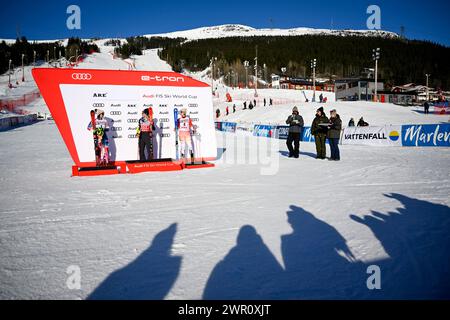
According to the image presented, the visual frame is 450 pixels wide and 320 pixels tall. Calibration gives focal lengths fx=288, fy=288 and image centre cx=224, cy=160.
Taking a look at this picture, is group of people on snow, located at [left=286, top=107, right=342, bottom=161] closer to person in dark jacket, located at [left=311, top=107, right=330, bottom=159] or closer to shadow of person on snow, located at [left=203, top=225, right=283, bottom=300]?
person in dark jacket, located at [left=311, top=107, right=330, bottom=159]

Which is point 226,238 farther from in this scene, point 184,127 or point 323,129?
point 323,129

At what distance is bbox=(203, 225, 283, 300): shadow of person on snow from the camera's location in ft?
8.47

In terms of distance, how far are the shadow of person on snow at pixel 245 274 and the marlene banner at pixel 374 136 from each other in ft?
50.3

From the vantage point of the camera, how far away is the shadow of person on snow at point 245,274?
2582mm

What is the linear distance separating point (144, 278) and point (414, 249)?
9.89 ft

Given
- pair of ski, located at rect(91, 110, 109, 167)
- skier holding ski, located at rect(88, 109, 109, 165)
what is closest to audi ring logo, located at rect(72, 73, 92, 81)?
skier holding ski, located at rect(88, 109, 109, 165)

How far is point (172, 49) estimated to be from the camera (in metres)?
150

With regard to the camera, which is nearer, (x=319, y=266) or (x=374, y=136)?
(x=319, y=266)

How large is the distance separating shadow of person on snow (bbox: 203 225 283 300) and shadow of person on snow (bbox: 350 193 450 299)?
1024mm

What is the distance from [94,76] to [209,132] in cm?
412

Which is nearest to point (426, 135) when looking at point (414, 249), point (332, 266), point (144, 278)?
point (414, 249)

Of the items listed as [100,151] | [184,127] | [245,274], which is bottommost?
[245,274]

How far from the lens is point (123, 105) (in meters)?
9.20
